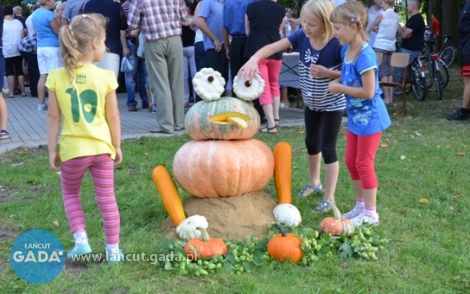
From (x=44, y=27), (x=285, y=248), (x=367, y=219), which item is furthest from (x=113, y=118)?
(x=44, y=27)

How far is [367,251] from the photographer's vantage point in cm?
371

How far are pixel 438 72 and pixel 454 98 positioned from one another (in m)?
0.62

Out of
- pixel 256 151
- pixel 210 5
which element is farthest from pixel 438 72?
pixel 256 151

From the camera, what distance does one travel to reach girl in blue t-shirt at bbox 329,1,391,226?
13.3ft

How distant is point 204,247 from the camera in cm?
362

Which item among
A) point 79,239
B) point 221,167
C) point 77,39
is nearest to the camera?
point 77,39

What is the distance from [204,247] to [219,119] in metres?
1.06

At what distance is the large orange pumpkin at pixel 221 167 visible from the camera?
4176 mm

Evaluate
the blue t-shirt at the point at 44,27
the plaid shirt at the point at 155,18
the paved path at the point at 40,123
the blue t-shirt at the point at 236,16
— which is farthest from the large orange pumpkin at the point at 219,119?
the blue t-shirt at the point at 44,27

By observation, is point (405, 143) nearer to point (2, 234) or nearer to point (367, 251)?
point (367, 251)

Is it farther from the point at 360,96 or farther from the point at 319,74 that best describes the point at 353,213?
the point at 319,74

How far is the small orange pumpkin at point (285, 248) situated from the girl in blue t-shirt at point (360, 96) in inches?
28.9

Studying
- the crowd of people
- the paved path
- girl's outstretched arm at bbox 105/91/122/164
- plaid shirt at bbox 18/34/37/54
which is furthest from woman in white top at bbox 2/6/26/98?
girl's outstretched arm at bbox 105/91/122/164

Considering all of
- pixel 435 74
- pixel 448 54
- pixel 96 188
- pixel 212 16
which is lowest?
pixel 448 54
